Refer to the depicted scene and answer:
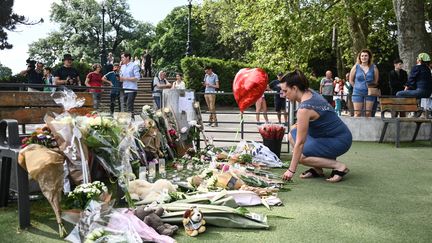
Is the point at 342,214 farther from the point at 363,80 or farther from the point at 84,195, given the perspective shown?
the point at 363,80

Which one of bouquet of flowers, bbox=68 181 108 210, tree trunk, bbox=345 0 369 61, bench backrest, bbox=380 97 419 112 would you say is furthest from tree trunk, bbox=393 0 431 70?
bouquet of flowers, bbox=68 181 108 210

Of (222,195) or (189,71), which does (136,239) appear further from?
(189,71)

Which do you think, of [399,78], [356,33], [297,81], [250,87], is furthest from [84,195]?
[356,33]

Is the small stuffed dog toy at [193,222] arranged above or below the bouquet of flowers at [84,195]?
below

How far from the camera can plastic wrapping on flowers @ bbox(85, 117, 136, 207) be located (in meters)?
3.75

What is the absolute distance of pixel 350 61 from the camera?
88.8 ft

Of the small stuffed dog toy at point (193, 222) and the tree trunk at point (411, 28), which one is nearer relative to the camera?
the small stuffed dog toy at point (193, 222)

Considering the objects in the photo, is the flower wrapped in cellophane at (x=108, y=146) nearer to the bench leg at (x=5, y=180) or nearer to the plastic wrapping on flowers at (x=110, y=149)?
the plastic wrapping on flowers at (x=110, y=149)

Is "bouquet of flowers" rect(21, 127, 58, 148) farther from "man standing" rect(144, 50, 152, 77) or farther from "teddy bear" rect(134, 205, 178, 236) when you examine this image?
"man standing" rect(144, 50, 152, 77)

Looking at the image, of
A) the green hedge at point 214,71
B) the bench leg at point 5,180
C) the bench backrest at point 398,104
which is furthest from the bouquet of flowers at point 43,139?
the green hedge at point 214,71

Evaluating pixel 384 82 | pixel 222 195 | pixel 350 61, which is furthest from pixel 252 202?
pixel 384 82

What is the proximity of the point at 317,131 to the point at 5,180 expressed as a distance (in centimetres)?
339

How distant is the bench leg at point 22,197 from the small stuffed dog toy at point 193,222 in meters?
1.17

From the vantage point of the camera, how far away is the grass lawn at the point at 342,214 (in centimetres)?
340
